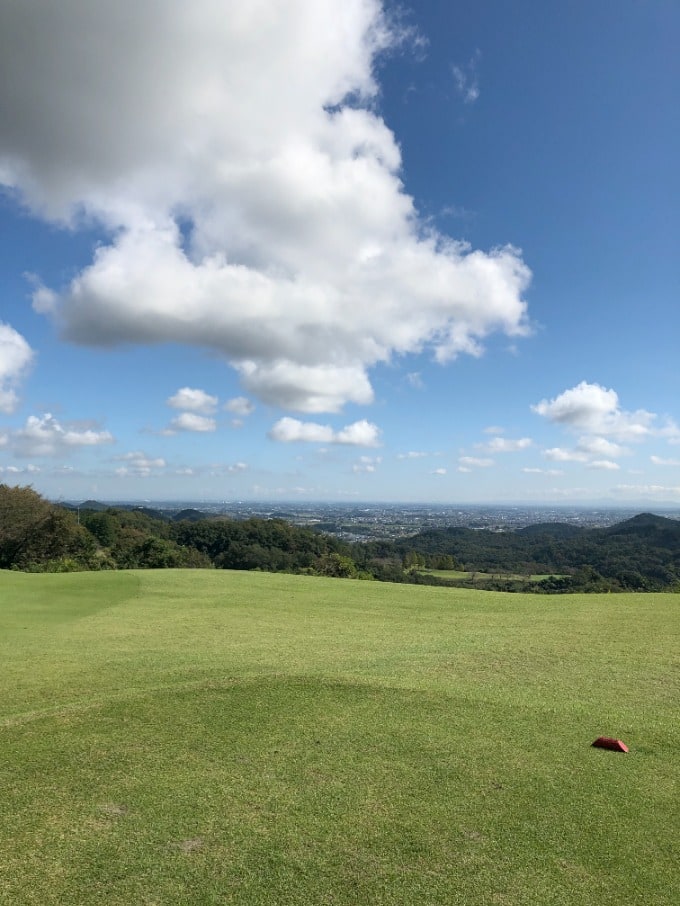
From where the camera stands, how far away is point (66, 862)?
3811 millimetres

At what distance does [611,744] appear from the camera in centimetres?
584

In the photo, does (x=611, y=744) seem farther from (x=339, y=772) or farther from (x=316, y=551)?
(x=316, y=551)

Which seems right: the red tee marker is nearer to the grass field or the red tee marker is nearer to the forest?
the grass field

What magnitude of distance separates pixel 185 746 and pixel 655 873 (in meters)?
4.23

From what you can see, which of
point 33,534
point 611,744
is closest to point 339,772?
point 611,744

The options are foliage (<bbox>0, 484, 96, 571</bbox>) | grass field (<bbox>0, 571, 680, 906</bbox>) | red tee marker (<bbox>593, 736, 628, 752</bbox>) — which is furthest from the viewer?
foliage (<bbox>0, 484, 96, 571</bbox>)

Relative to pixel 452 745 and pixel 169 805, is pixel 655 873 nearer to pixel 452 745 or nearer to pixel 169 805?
pixel 452 745

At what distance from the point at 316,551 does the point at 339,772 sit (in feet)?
228

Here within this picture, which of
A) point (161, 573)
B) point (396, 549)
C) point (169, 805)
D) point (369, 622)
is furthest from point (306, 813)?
point (396, 549)

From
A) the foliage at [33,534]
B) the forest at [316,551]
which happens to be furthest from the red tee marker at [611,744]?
the foliage at [33,534]

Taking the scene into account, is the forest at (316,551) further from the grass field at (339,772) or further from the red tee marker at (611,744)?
the red tee marker at (611,744)

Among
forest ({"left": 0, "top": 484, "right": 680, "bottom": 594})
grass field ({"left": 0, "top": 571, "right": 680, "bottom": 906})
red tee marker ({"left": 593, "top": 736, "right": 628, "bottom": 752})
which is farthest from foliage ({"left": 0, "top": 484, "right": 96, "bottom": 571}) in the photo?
red tee marker ({"left": 593, "top": 736, "right": 628, "bottom": 752})

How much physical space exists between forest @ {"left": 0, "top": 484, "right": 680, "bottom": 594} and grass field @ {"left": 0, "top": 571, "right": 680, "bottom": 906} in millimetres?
22798

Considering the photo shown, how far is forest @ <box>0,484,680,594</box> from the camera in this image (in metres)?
51.9
